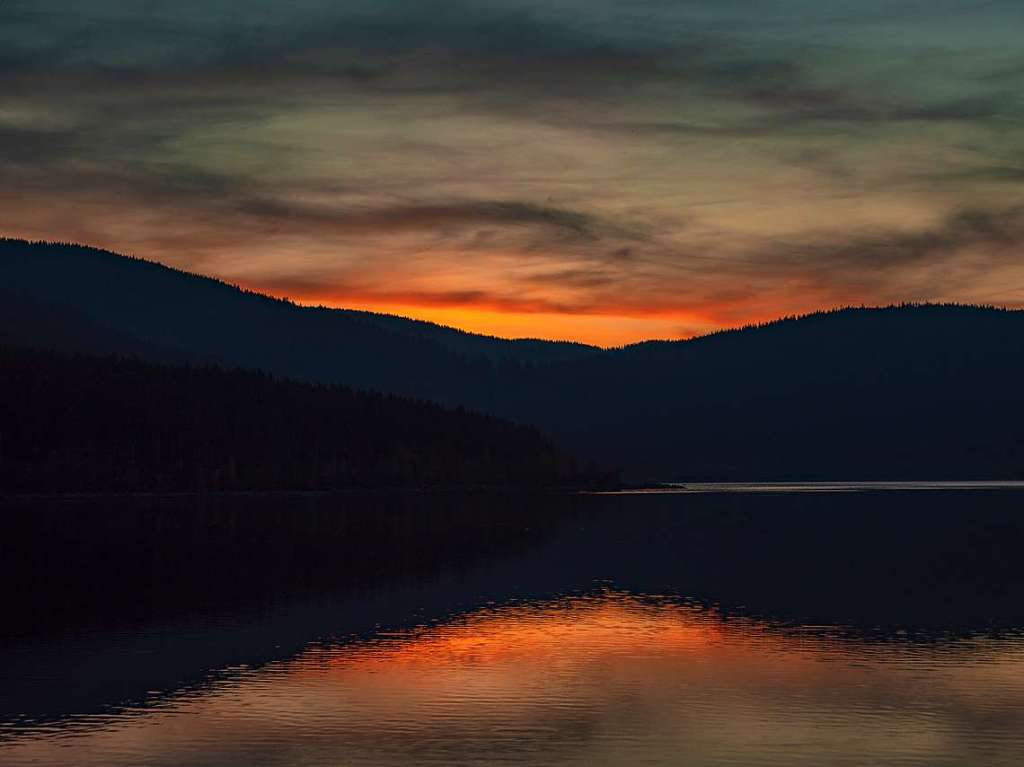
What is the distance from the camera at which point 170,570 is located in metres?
88.2

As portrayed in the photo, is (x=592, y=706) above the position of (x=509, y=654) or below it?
below

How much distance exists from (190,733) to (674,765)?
1207 centimetres

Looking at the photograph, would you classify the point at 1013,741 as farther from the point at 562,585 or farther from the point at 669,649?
the point at 562,585

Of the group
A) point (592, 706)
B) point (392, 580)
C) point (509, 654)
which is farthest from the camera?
point (392, 580)

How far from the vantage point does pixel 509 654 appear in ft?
171

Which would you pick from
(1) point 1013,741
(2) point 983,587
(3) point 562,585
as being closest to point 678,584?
(3) point 562,585

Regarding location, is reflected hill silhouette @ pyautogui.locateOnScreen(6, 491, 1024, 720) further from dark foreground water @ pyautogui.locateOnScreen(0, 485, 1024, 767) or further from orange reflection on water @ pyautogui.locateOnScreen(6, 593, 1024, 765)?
orange reflection on water @ pyautogui.locateOnScreen(6, 593, 1024, 765)

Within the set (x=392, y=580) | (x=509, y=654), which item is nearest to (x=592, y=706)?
(x=509, y=654)

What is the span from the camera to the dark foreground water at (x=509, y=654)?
36.4 m

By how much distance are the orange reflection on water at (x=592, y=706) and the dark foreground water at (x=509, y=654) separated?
13 cm

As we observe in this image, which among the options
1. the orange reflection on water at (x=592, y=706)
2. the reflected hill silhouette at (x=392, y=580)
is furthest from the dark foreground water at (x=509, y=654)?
the reflected hill silhouette at (x=392, y=580)

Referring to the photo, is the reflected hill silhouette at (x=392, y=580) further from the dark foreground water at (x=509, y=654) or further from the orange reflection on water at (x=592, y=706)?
the orange reflection on water at (x=592, y=706)

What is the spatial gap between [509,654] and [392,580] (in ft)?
102

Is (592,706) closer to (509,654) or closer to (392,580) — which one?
(509,654)
